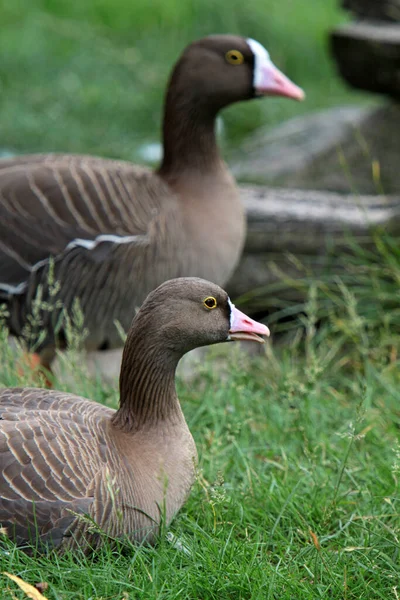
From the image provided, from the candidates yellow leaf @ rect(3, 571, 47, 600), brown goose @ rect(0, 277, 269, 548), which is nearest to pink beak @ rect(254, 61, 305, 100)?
brown goose @ rect(0, 277, 269, 548)

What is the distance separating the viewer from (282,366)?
4781mm

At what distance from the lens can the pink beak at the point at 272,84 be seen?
5.07 metres

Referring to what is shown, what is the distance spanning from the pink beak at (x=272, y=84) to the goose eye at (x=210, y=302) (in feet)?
7.08

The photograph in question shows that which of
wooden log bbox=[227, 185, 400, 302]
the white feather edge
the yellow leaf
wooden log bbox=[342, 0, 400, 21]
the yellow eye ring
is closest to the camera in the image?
the yellow leaf

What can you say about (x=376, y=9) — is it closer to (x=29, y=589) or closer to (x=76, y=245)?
(x=76, y=245)

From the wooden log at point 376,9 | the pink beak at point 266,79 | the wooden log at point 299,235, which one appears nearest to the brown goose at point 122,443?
the pink beak at point 266,79

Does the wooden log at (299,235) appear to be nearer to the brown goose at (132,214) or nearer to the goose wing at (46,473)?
the brown goose at (132,214)

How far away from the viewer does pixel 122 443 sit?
323cm

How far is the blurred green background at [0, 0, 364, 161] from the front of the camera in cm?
870

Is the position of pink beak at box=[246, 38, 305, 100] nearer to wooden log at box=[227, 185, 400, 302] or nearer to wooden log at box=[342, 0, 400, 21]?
→ wooden log at box=[227, 185, 400, 302]

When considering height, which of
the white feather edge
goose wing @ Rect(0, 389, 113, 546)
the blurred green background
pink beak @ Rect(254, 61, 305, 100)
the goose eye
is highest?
pink beak @ Rect(254, 61, 305, 100)

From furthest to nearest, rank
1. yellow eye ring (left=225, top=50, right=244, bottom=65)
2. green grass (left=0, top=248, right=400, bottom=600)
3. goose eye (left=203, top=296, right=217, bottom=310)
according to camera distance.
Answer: yellow eye ring (left=225, top=50, right=244, bottom=65) → goose eye (left=203, top=296, right=217, bottom=310) → green grass (left=0, top=248, right=400, bottom=600)

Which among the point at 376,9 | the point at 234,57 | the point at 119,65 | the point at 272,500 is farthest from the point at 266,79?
the point at 119,65

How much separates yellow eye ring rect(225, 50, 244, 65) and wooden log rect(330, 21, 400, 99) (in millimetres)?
1403
